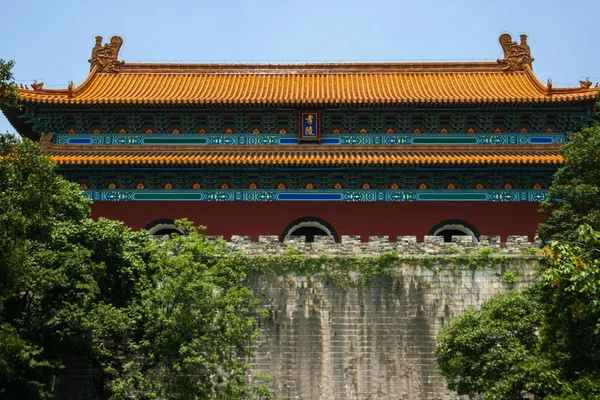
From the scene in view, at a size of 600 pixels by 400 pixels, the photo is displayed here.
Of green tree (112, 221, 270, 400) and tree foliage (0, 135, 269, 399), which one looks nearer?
tree foliage (0, 135, 269, 399)

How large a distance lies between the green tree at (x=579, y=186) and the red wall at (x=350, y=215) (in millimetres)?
3977

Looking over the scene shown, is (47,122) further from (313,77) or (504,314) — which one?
(504,314)

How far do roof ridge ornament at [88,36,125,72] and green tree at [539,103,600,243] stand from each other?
51.2ft

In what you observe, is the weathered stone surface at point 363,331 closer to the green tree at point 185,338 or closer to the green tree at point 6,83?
the green tree at point 185,338

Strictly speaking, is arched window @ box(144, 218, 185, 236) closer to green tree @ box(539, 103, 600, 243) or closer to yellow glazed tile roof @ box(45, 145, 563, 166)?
yellow glazed tile roof @ box(45, 145, 563, 166)

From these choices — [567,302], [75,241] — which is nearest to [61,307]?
[75,241]

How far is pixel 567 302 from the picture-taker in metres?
13.3

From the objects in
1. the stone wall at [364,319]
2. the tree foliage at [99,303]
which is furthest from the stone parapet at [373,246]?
the tree foliage at [99,303]

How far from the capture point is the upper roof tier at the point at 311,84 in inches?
886

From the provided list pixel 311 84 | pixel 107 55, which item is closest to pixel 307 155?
pixel 311 84

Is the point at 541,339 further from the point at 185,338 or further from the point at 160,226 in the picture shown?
the point at 160,226

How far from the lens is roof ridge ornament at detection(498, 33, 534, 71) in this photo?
25.8m

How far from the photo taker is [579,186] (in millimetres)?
16656

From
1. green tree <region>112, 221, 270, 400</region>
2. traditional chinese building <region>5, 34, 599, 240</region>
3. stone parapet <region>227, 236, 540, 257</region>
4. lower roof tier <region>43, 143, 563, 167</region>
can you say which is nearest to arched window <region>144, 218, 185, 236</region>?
traditional chinese building <region>5, 34, 599, 240</region>
